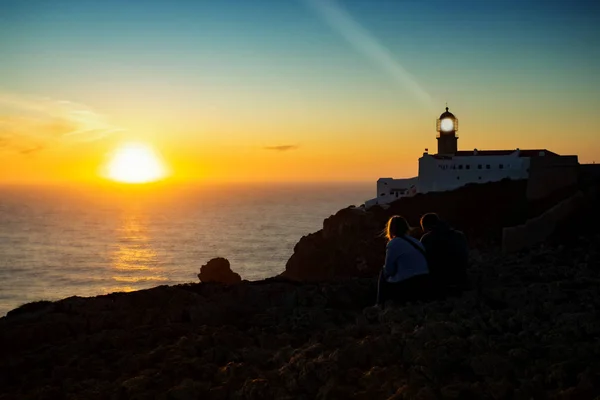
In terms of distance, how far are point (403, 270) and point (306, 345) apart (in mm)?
2319

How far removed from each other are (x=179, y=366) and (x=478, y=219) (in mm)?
33688

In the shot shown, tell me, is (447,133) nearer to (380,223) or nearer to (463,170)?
(463,170)

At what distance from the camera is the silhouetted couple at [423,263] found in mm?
8914

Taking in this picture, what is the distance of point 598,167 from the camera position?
4144 cm

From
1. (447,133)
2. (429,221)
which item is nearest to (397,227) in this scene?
(429,221)

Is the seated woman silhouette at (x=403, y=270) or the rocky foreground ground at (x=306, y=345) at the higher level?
the seated woman silhouette at (x=403, y=270)

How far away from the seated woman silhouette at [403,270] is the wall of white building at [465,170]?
125 ft

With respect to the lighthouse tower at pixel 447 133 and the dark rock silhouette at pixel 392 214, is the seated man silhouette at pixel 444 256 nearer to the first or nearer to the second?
the dark rock silhouette at pixel 392 214

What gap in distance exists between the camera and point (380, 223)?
42.7 meters

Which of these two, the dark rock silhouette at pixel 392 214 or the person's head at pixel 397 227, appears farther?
the dark rock silhouette at pixel 392 214

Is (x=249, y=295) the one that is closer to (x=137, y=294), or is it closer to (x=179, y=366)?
(x=137, y=294)

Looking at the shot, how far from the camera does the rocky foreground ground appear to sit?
582 centimetres

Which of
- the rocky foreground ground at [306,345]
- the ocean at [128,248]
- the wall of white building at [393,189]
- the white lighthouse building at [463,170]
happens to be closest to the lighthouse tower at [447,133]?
the white lighthouse building at [463,170]

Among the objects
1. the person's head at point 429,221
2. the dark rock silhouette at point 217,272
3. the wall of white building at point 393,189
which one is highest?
the wall of white building at point 393,189
